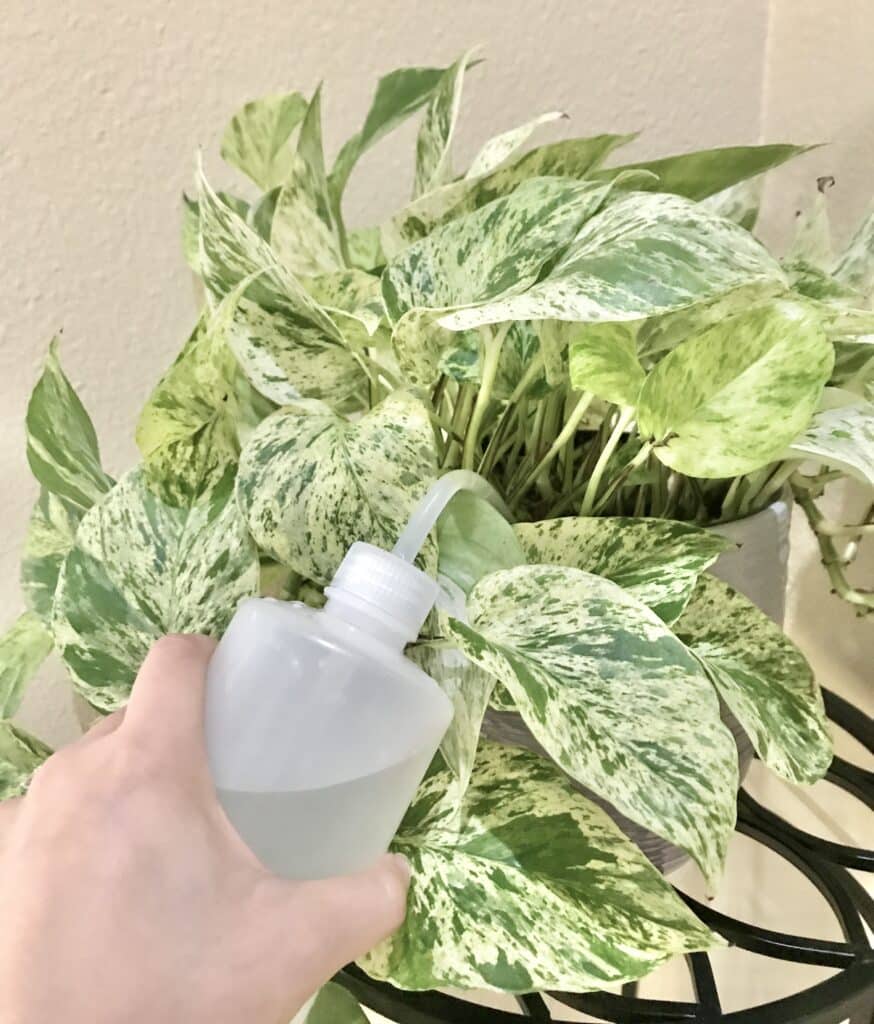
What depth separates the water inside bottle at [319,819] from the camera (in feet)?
0.94

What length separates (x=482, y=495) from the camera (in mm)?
332

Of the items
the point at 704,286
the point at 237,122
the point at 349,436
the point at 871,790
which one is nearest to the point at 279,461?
the point at 349,436

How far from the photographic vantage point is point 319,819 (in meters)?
0.29

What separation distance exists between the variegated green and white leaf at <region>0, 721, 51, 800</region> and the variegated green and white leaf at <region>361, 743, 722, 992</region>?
16 cm

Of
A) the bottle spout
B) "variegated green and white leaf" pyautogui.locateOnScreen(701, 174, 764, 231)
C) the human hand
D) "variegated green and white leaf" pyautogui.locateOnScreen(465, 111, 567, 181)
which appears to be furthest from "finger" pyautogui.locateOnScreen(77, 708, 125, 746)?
"variegated green and white leaf" pyautogui.locateOnScreen(701, 174, 764, 231)

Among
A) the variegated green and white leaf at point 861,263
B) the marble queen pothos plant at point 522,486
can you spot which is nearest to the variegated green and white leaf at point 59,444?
the marble queen pothos plant at point 522,486

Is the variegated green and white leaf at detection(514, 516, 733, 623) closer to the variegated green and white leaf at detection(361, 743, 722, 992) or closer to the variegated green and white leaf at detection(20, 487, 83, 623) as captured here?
the variegated green and white leaf at detection(361, 743, 722, 992)

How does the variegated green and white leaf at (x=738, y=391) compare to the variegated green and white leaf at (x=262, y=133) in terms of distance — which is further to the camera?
the variegated green and white leaf at (x=262, y=133)

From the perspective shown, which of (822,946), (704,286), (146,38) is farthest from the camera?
(146,38)

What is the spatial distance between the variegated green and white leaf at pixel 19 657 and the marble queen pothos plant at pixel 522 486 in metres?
0.03

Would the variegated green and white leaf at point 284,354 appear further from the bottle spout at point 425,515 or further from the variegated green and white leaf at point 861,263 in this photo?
the variegated green and white leaf at point 861,263

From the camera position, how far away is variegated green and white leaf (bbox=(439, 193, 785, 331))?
0.24 m

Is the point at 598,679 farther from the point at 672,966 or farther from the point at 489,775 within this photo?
the point at 672,966

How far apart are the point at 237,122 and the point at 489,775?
0.33 meters
